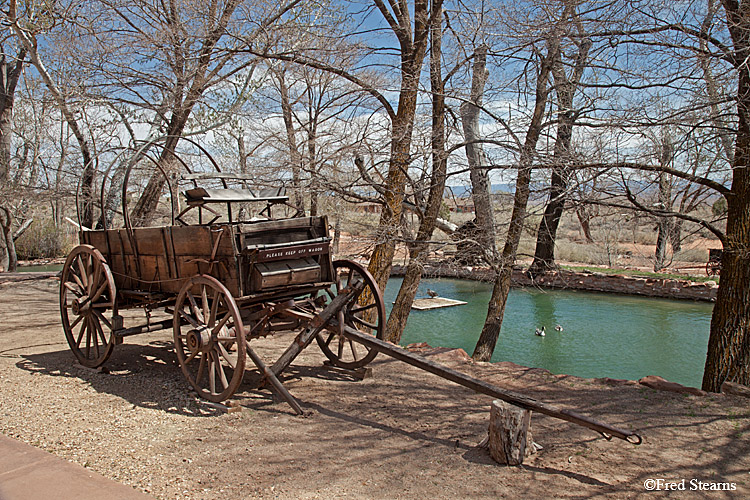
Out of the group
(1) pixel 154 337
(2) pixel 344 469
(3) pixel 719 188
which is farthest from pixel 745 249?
(1) pixel 154 337

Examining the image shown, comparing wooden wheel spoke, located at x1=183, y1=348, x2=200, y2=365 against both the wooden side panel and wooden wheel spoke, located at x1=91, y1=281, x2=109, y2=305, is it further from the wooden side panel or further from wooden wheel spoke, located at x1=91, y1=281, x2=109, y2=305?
wooden wheel spoke, located at x1=91, y1=281, x2=109, y2=305

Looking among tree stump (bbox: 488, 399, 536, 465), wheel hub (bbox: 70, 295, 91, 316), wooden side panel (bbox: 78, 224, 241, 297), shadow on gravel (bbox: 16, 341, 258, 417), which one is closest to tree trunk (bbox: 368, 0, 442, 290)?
shadow on gravel (bbox: 16, 341, 258, 417)

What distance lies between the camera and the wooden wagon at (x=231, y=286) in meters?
4.54

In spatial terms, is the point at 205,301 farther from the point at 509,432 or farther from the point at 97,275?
the point at 509,432

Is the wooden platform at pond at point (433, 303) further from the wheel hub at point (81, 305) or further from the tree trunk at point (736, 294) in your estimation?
the wheel hub at point (81, 305)

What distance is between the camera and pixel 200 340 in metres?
4.60

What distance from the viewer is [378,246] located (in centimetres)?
866

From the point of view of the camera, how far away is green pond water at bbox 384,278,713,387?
11609 mm

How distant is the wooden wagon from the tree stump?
9 cm

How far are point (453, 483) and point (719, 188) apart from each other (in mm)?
4852

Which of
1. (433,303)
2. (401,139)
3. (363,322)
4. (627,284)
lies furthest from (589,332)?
(363,322)

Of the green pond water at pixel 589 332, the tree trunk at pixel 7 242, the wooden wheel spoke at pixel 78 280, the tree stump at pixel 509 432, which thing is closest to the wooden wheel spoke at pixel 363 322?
the tree stump at pixel 509 432

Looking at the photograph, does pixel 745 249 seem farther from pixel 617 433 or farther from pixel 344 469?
pixel 344 469

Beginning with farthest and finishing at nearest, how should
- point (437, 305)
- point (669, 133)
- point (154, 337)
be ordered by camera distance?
point (437, 305), point (154, 337), point (669, 133)
